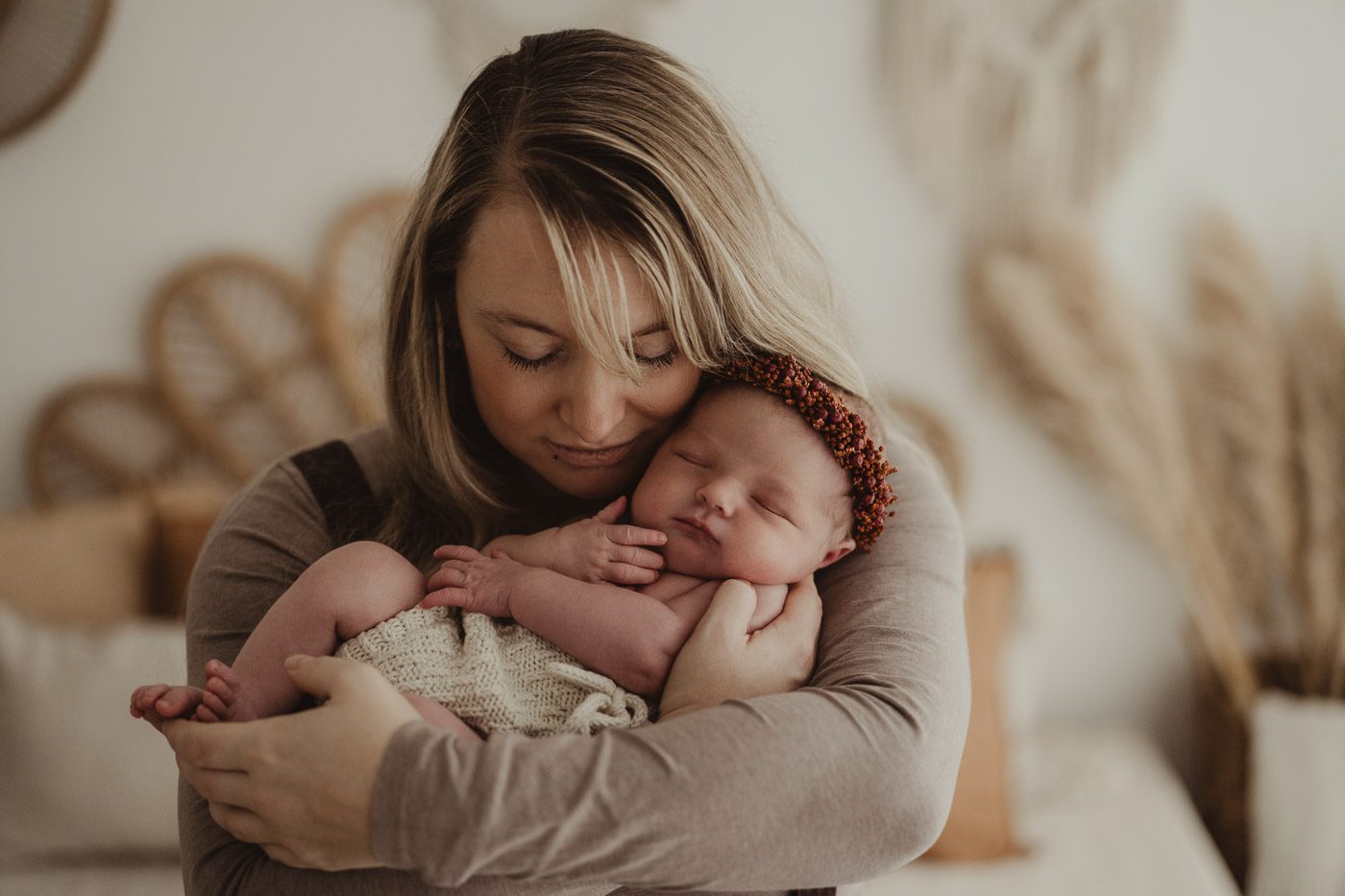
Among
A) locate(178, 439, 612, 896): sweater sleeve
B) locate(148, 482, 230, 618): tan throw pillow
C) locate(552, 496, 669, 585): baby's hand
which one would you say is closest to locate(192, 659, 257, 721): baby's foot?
locate(178, 439, 612, 896): sweater sleeve

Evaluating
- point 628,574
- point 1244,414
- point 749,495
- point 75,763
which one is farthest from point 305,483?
point 1244,414

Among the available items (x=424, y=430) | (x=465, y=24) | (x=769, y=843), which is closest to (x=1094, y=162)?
(x=465, y=24)

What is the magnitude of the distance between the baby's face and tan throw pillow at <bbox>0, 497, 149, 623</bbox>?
190 centimetres

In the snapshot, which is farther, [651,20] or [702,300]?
[651,20]

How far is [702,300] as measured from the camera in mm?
1163

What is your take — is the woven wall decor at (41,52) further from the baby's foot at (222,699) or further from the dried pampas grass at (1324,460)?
the dried pampas grass at (1324,460)

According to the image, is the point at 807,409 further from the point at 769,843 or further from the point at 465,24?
the point at 465,24

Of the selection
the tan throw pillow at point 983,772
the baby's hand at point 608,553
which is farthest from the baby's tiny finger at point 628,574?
the tan throw pillow at point 983,772

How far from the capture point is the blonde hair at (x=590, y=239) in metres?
1.12

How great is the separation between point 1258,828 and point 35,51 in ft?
12.0

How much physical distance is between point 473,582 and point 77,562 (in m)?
1.87

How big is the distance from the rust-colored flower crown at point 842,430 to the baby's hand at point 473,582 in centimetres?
35

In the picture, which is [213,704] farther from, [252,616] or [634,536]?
[634,536]

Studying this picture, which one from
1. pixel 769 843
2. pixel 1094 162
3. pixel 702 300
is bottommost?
pixel 769 843
